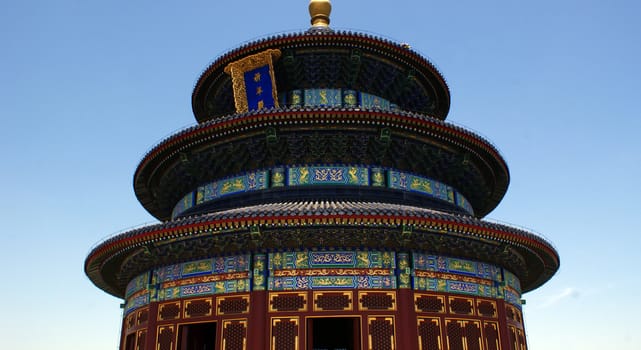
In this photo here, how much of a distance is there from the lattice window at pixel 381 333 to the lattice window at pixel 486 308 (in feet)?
11.6

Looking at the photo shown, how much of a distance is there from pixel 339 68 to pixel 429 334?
1180 centimetres

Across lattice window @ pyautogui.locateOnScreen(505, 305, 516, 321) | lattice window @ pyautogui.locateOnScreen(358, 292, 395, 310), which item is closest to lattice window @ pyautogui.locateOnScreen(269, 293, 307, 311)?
lattice window @ pyautogui.locateOnScreen(358, 292, 395, 310)

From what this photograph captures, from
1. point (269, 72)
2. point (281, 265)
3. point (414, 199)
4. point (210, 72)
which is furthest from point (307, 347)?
point (210, 72)

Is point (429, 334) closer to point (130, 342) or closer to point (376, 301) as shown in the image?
point (376, 301)

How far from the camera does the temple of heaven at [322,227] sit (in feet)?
53.0

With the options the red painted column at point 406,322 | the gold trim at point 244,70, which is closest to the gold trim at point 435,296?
the red painted column at point 406,322

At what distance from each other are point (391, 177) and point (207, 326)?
9.23 meters

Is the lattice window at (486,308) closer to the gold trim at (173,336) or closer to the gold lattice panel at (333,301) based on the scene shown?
the gold lattice panel at (333,301)

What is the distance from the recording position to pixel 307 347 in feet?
51.6

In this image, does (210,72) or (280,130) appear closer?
(280,130)

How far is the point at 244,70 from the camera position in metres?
22.8

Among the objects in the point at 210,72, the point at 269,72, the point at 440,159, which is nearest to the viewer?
the point at 440,159

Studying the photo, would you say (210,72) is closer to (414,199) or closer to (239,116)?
(239,116)

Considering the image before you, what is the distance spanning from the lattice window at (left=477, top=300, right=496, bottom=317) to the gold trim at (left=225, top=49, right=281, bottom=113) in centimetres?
1072
